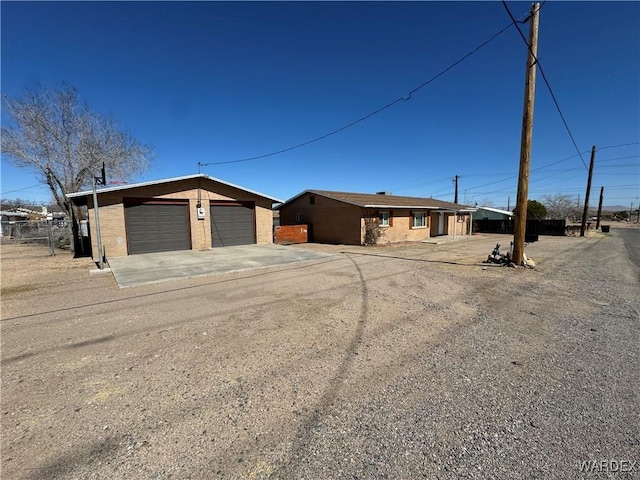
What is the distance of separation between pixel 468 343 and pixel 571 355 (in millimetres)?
1168

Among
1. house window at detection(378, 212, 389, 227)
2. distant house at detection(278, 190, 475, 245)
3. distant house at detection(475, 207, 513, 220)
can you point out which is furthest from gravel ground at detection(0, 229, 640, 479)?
distant house at detection(475, 207, 513, 220)

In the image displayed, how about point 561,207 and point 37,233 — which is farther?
point 561,207

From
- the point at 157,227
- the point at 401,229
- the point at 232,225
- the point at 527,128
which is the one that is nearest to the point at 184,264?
the point at 157,227

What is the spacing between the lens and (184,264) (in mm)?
10320

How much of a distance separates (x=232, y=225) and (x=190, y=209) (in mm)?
2316

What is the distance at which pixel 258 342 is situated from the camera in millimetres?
4102

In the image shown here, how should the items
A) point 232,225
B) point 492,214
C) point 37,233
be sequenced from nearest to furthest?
point 232,225 → point 37,233 → point 492,214

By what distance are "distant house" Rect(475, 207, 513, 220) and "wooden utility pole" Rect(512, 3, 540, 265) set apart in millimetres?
26627

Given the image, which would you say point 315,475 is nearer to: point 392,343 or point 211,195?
point 392,343

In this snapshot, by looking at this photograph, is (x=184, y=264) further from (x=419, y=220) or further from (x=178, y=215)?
(x=419, y=220)

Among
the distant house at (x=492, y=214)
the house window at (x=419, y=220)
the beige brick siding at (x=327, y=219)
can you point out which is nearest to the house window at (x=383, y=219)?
the beige brick siding at (x=327, y=219)

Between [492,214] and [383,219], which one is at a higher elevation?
[492,214]

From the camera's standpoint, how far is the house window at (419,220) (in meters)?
21.4

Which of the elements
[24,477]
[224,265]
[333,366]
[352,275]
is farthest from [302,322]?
[224,265]
